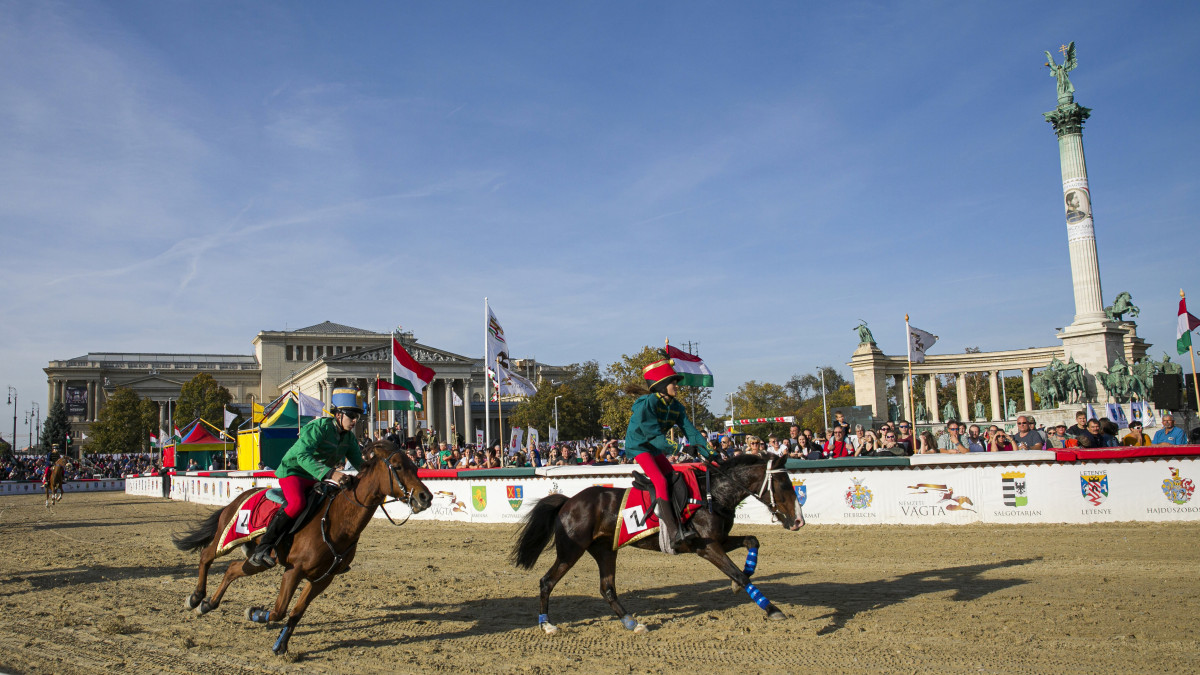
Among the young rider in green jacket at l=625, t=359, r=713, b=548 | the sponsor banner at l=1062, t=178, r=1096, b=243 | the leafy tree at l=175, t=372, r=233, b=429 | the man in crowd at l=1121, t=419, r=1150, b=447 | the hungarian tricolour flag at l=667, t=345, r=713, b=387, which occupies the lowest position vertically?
the man in crowd at l=1121, t=419, r=1150, b=447

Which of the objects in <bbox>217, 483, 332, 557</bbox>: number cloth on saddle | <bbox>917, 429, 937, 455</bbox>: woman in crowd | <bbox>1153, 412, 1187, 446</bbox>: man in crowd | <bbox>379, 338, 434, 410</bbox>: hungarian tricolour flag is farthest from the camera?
<bbox>379, 338, 434, 410</bbox>: hungarian tricolour flag

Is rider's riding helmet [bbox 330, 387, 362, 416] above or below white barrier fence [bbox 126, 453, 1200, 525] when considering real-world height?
above

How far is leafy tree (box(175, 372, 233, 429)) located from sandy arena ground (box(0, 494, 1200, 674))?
88136mm

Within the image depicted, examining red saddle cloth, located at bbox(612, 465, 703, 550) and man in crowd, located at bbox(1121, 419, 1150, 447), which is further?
man in crowd, located at bbox(1121, 419, 1150, 447)

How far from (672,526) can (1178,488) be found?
11.2 m

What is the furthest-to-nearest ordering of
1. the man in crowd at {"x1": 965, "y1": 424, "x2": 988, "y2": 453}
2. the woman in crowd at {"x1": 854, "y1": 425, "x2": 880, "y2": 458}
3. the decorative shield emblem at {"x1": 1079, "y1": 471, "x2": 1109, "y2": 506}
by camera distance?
1. the woman in crowd at {"x1": 854, "y1": 425, "x2": 880, "y2": 458}
2. the man in crowd at {"x1": 965, "y1": 424, "x2": 988, "y2": 453}
3. the decorative shield emblem at {"x1": 1079, "y1": 471, "x2": 1109, "y2": 506}

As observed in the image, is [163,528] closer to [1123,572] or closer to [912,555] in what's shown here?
[912,555]

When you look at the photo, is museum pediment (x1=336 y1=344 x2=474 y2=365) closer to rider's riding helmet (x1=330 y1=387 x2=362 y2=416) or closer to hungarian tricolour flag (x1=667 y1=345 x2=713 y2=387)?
hungarian tricolour flag (x1=667 y1=345 x2=713 y2=387)

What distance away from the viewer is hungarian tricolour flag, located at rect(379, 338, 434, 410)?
25.5 metres

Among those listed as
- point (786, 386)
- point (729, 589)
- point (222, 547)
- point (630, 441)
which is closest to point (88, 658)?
point (222, 547)

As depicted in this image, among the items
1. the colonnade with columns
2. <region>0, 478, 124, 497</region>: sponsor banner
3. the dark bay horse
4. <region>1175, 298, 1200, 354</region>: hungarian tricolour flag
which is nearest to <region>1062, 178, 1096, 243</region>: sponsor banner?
the colonnade with columns

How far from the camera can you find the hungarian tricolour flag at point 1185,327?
74.1 feet

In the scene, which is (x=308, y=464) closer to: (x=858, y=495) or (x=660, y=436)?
(x=660, y=436)

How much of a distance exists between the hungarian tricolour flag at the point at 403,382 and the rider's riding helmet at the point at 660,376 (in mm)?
17875
